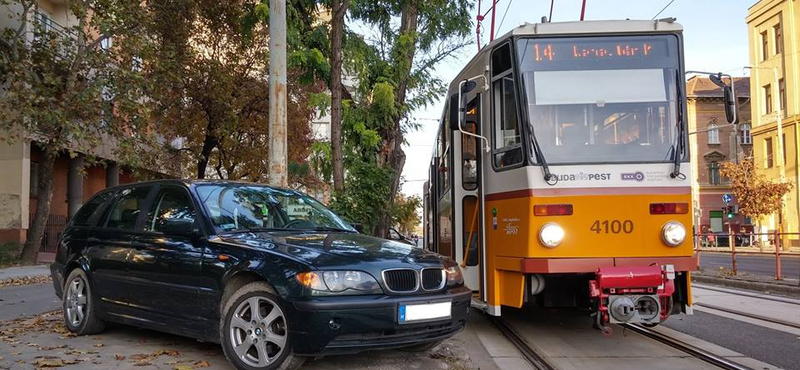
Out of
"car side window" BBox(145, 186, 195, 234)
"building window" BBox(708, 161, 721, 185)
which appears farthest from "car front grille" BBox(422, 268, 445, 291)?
"building window" BBox(708, 161, 721, 185)

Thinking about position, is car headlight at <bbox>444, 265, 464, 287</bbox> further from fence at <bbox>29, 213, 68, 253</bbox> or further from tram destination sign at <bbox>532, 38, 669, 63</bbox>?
fence at <bbox>29, 213, 68, 253</bbox>

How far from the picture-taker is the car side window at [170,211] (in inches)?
220

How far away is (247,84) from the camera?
74.6 ft

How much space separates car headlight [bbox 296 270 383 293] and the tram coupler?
2.31 metres

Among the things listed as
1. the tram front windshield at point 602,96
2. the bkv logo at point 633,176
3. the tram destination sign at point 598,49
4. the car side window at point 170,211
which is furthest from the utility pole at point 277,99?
the bkv logo at point 633,176

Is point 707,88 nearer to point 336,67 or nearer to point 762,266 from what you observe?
point 762,266

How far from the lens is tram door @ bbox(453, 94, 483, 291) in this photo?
7355 millimetres

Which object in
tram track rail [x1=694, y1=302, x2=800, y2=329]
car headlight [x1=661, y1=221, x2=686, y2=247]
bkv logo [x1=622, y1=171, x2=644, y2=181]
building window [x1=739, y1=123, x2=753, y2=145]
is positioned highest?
building window [x1=739, y1=123, x2=753, y2=145]

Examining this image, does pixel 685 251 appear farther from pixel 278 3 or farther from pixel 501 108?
pixel 278 3

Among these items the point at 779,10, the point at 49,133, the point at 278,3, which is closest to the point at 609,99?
the point at 278,3

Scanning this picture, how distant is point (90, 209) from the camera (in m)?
7.00

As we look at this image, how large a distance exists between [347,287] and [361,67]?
33.5ft

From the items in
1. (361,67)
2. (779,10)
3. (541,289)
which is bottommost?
(541,289)

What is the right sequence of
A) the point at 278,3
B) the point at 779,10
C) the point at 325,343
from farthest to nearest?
the point at 779,10, the point at 278,3, the point at 325,343
